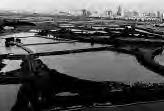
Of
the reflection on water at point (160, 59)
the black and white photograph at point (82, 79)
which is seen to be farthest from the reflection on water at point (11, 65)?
the reflection on water at point (160, 59)

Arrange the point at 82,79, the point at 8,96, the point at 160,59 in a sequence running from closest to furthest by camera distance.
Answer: the point at 8,96
the point at 82,79
the point at 160,59

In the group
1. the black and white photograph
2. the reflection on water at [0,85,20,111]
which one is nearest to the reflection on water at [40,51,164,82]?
the black and white photograph

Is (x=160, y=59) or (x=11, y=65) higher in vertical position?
(x=11, y=65)

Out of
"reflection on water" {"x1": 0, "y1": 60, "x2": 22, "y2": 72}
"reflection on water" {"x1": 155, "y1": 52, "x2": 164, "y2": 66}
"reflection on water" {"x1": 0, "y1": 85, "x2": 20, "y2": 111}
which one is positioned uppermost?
"reflection on water" {"x1": 0, "y1": 60, "x2": 22, "y2": 72}

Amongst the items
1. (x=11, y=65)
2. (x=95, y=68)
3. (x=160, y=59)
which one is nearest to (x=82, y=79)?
(x=95, y=68)

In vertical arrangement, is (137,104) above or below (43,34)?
below

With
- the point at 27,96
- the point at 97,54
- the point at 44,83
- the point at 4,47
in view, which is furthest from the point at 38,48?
the point at 27,96

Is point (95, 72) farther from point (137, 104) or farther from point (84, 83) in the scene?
point (137, 104)

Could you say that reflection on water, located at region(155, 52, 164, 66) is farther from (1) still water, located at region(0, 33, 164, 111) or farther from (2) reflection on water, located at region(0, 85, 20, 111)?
(2) reflection on water, located at region(0, 85, 20, 111)

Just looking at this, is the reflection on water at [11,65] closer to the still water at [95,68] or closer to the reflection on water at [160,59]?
the still water at [95,68]

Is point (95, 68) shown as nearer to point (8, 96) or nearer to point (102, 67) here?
point (102, 67)

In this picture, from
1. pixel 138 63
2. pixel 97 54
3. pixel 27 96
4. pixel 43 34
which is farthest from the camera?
pixel 43 34
